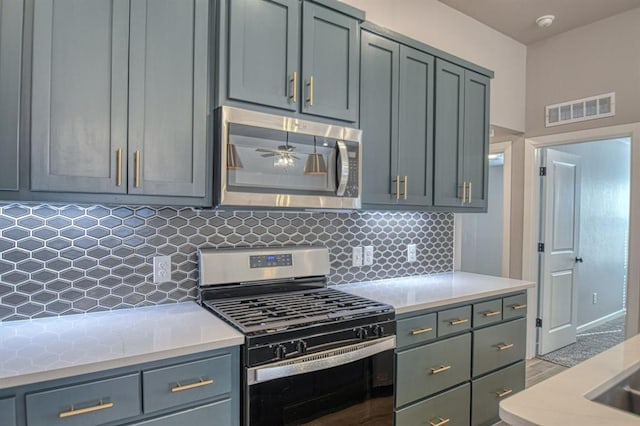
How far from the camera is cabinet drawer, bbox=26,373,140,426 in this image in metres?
1.14

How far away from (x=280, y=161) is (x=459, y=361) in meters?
1.50

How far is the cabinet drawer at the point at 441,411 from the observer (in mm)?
2010

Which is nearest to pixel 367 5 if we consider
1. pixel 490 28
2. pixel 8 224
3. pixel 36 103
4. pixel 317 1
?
pixel 317 1

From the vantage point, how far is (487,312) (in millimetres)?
2404

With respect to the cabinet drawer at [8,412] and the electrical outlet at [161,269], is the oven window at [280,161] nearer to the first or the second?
the electrical outlet at [161,269]

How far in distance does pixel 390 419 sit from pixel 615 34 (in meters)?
3.47

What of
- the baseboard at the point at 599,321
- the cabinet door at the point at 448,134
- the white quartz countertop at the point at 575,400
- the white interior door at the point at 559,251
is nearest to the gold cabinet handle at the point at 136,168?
the white quartz countertop at the point at 575,400

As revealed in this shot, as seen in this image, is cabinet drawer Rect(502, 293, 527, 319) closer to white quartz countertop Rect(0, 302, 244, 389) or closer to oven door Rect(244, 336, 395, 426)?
oven door Rect(244, 336, 395, 426)

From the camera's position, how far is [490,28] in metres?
3.45

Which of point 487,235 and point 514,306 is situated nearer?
point 514,306

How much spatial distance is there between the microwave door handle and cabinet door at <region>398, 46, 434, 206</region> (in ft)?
1.60

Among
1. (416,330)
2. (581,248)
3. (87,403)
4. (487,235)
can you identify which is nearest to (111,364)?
(87,403)

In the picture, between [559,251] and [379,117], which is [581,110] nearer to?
[559,251]

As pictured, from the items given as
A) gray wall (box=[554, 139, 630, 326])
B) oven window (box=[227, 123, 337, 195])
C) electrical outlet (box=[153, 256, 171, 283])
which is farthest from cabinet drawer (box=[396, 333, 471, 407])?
gray wall (box=[554, 139, 630, 326])
